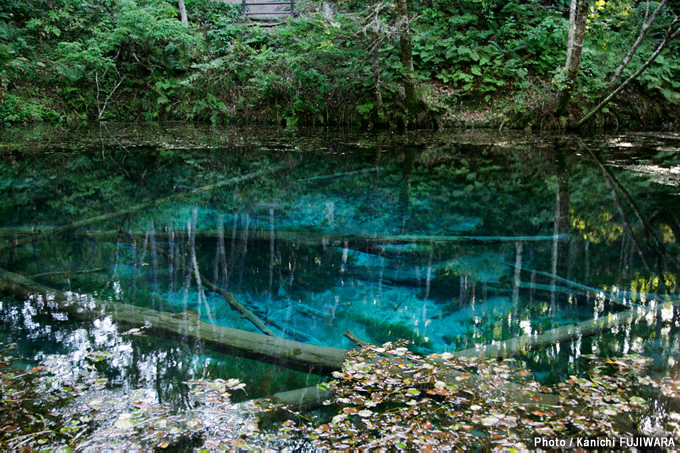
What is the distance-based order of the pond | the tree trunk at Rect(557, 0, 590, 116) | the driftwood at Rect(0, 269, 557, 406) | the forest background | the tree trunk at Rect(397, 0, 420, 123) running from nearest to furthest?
1. the driftwood at Rect(0, 269, 557, 406)
2. the pond
3. the tree trunk at Rect(557, 0, 590, 116)
4. the tree trunk at Rect(397, 0, 420, 123)
5. the forest background

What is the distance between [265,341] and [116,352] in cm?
94

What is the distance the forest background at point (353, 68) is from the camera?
13672 mm

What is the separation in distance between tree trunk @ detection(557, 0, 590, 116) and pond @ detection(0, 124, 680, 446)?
10.8ft

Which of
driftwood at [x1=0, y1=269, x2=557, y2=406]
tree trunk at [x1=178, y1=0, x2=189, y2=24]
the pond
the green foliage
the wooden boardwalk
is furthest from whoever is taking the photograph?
the wooden boardwalk

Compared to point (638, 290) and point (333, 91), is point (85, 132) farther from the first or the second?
point (638, 290)

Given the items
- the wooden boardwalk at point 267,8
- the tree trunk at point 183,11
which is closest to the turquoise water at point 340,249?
the tree trunk at point 183,11

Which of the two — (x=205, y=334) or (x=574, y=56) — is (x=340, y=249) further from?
(x=574, y=56)

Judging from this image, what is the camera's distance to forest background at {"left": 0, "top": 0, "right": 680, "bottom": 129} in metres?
13.7

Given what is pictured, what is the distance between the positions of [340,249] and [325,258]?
0.99 ft

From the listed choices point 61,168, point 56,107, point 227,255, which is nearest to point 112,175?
point 61,168

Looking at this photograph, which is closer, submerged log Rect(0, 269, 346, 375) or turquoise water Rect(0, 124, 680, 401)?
submerged log Rect(0, 269, 346, 375)

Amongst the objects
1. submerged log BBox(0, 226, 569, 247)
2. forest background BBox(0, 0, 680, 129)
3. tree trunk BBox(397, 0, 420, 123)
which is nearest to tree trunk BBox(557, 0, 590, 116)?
forest background BBox(0, 0, 680, 129)

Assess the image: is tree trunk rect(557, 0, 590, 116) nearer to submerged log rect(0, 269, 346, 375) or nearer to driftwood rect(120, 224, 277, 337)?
driftwood rect(120, 224, 277, 337)

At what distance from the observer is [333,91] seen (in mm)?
14547
